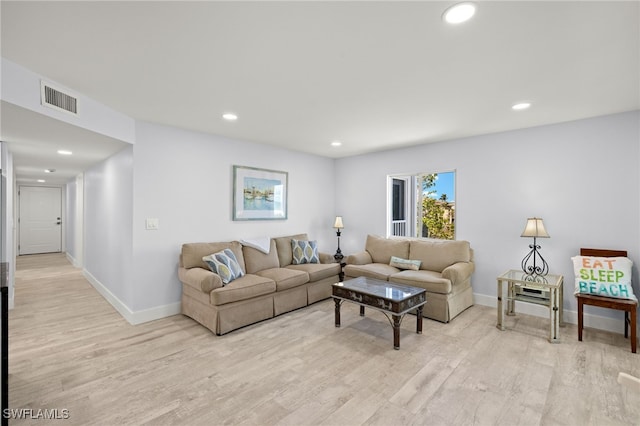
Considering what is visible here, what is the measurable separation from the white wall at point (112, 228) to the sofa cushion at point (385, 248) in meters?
3.36

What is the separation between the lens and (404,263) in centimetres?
427

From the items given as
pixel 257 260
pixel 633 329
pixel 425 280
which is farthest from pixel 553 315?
pixel 257 260

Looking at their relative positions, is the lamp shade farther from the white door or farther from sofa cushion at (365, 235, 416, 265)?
the white door

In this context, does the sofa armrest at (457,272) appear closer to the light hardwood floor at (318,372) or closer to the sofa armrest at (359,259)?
the light hardwood floor at (318,372)

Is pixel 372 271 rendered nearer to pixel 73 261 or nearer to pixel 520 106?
pixel 520 106

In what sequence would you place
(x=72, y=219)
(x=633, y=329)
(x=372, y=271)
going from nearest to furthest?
(x=633, y=329) < (x=372, y=271) < (x=72, y=219)

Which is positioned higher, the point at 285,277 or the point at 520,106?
the point at 520,106

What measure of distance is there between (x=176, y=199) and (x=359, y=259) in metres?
2.70

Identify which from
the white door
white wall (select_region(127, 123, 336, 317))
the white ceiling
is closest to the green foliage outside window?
the white ceiling

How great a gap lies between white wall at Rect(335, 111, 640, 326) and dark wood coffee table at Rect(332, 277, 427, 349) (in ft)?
5.19

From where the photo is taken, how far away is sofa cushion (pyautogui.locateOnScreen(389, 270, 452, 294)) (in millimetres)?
3428

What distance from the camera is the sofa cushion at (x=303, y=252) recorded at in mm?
4556

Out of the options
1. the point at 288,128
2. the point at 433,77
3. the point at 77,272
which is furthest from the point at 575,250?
the point at 77,272

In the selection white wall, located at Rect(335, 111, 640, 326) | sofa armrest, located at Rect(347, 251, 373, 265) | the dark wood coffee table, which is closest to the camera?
the dark wood coffee table
